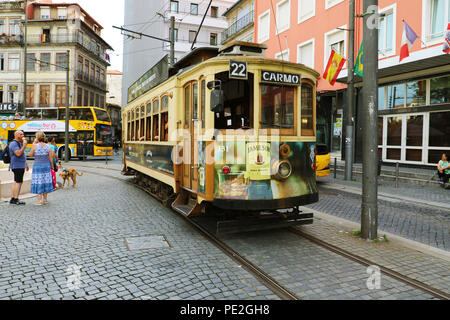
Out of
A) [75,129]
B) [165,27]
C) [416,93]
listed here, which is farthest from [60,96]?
[416,93]

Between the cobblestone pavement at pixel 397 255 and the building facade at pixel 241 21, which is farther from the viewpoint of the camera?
the building facade at pixel 241 21

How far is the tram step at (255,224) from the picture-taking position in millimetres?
5438

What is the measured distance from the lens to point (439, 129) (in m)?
14.9

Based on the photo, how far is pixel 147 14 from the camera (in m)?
44.0

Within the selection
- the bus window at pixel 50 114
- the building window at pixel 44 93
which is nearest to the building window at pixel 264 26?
the bus window at pixel 50 114

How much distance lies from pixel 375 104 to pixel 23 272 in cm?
554

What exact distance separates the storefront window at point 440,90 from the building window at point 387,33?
2.50 meters

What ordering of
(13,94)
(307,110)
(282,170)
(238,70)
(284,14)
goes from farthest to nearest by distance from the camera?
(13,94), (284,14), (307,110), (282,170), (238,70)

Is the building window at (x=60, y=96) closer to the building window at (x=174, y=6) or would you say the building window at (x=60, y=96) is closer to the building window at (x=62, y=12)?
the building window at (x=62, y=12)

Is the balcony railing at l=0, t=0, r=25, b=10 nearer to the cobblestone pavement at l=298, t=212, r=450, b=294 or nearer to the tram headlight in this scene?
the tram headlight

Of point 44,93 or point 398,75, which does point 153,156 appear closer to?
point 398,75

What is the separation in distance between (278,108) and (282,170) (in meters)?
1.01

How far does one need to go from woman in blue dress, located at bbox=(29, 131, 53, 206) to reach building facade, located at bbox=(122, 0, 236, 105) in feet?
118
